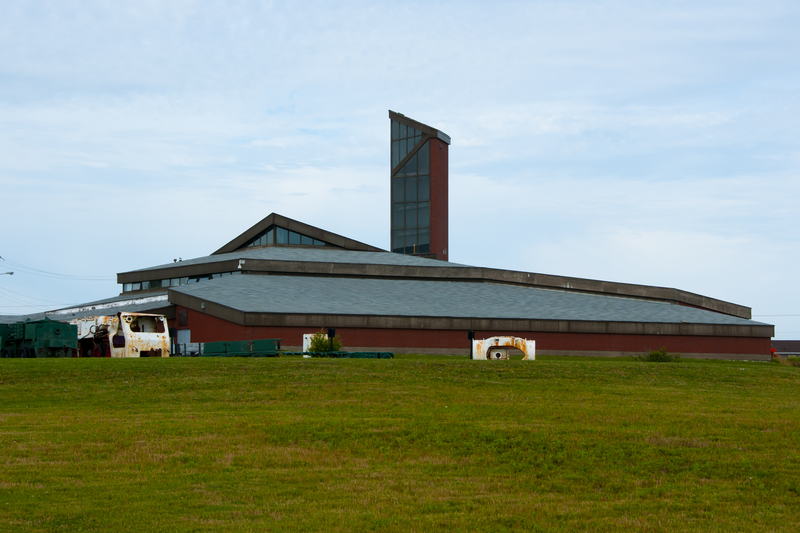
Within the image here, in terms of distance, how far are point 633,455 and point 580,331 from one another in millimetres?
36758

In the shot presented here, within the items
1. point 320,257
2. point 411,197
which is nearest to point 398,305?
point 320,257

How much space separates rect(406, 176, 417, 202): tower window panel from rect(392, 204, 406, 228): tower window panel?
116 centimetres

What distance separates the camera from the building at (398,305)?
163 ft

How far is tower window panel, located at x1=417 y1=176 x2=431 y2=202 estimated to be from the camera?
79.7m

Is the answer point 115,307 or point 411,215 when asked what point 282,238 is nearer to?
point 411,215

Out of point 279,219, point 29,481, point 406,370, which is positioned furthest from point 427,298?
point 29,481

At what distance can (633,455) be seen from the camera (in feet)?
54.7

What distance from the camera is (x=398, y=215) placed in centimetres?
8194

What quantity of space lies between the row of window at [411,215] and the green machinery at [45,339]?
44214 millimetres

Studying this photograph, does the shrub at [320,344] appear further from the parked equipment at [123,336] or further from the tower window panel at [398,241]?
the tower window panel at [398,241]

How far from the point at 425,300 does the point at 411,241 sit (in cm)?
2535

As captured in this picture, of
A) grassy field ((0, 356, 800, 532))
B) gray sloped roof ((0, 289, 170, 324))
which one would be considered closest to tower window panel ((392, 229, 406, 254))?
gray sloped roof ((0, 289, 170, 324))

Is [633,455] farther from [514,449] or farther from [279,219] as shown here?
[279,219]

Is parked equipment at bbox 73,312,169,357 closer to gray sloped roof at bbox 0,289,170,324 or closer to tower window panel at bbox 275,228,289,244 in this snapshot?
gray sloped roof at bbox 0,289,170,324
